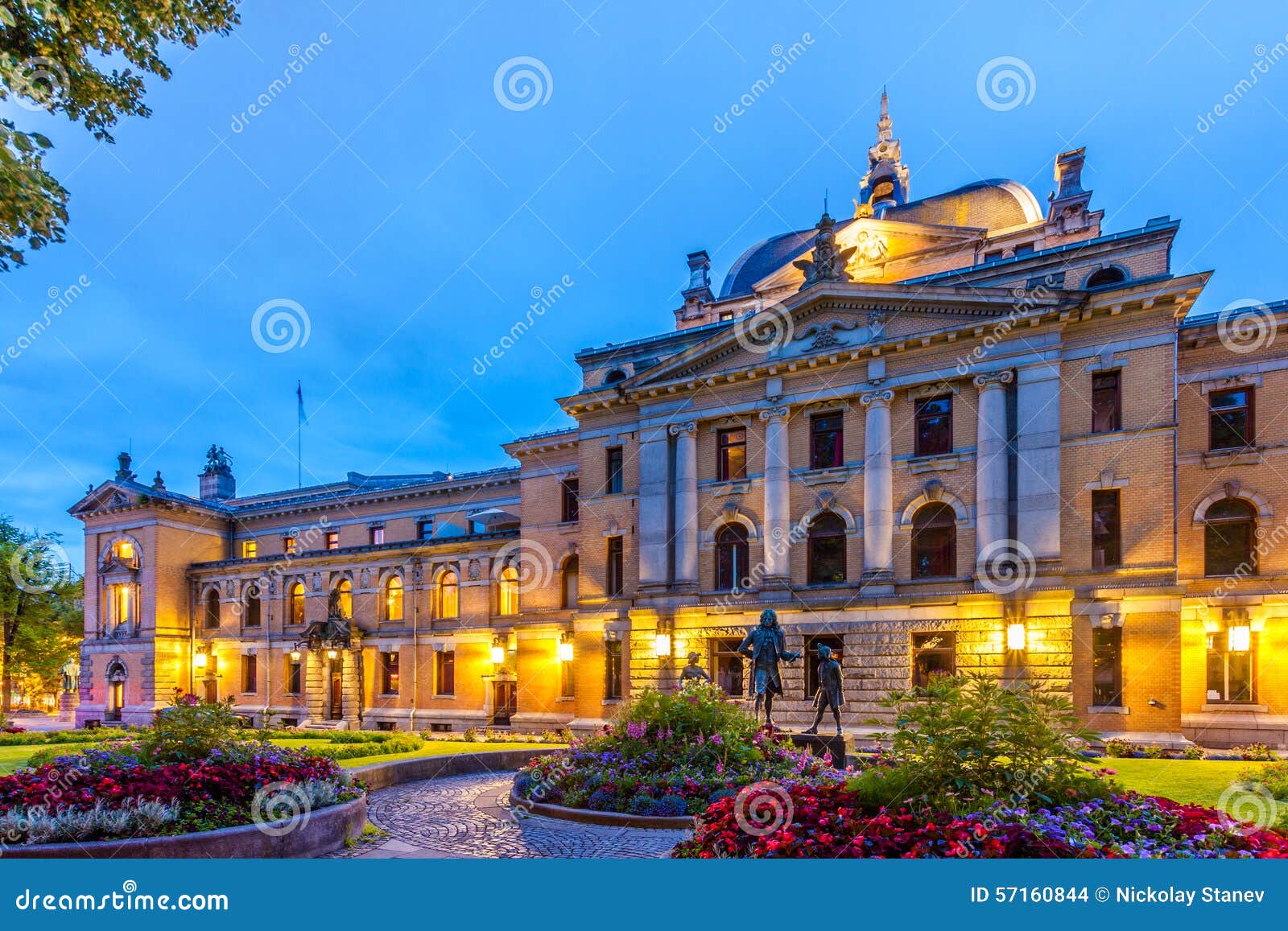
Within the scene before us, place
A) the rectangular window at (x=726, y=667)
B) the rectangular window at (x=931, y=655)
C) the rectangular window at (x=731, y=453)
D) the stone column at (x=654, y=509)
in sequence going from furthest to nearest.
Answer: the stone column at (x=654, y=509)
the rectangular window at (x=731, y=453)
the rectangular window at (x=726, y=667)
the rectangular window at (x=931, y=655)

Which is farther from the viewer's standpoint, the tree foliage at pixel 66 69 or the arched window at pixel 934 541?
the arched window at pixel 934 541

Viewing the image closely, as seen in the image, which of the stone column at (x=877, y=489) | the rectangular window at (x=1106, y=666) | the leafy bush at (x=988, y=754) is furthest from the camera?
the stone column at (x=877, y=489)

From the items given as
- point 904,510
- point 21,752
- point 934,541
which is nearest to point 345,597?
point 21,752

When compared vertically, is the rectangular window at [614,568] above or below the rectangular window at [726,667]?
above

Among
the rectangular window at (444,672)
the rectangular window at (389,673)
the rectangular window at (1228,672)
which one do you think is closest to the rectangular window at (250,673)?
the rectangular window at (389,673)

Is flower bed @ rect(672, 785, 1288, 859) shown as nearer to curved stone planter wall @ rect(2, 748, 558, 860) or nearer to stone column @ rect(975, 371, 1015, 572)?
curved stone planter wall @ rect(2, 748, 558, 860)

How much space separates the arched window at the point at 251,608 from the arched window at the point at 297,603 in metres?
2.78

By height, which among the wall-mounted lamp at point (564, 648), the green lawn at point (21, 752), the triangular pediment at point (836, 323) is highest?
the triangular pediment at point (836, 323)

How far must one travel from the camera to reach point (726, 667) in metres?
28.3

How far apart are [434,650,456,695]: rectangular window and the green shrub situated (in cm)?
3348

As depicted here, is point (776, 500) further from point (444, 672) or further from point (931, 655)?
point (444, 672)

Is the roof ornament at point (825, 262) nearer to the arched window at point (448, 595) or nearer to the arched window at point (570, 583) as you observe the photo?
the arched window at point (570, 583)

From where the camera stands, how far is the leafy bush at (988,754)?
7.79 meters

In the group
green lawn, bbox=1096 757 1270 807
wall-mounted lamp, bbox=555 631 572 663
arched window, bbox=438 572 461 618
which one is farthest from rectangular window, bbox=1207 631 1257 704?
arched window, bbox=438 572 461 618
